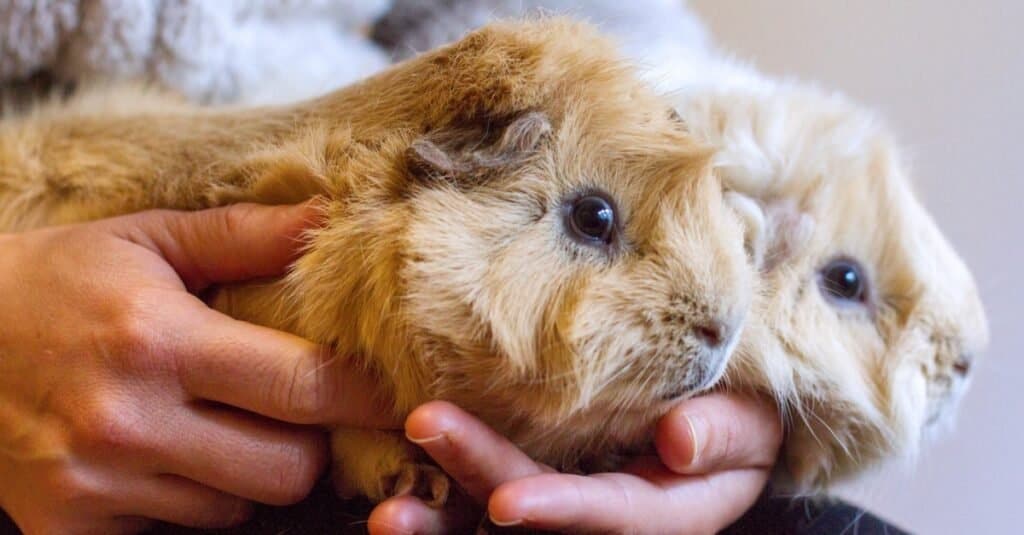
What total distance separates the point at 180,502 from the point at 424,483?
1.21 feet

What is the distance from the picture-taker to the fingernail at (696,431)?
1211mm

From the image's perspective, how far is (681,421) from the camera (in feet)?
3.96

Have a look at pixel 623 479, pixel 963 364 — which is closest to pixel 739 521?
pixel 623 479

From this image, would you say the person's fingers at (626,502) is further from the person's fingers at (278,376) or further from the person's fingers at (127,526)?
the person's fingers at (127,526)

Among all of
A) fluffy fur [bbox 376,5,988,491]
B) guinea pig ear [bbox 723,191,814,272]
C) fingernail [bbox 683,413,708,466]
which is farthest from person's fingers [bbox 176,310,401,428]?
guinea pig ear [bbox 723,191,814,272]

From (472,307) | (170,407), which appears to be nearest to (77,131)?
(170,407)

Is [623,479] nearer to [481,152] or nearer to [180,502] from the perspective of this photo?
[481,152]

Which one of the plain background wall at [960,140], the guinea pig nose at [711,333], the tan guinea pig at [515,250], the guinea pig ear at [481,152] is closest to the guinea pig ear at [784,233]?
the tan guinea pig at [515,250]

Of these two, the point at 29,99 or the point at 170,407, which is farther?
the point at 29,99

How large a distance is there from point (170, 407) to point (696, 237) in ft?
2.37

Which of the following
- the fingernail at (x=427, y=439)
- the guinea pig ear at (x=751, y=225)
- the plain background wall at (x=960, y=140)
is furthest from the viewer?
the plain background wall at (x=960, y=140)

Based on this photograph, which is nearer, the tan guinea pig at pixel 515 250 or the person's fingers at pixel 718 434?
the tan guinea pig at pixel 515 250

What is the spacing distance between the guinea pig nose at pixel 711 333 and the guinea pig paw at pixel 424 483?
0.37 m

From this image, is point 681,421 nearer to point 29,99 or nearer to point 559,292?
point 559,292
